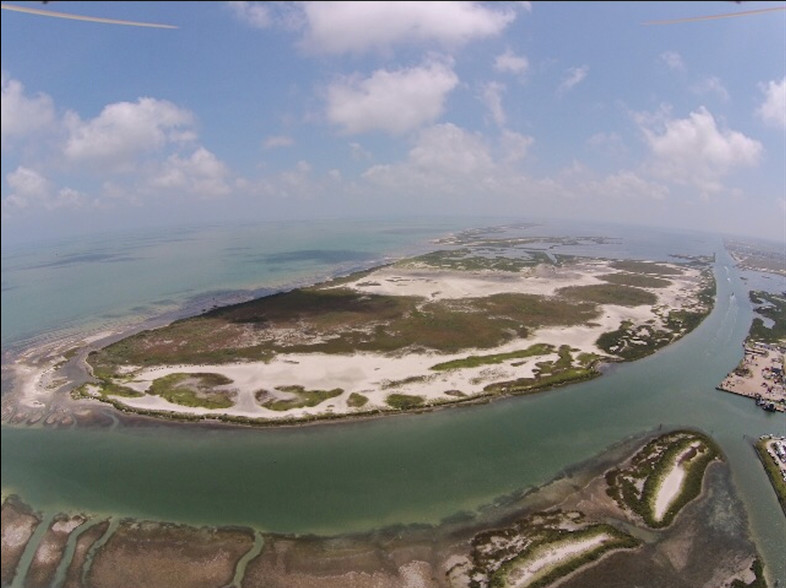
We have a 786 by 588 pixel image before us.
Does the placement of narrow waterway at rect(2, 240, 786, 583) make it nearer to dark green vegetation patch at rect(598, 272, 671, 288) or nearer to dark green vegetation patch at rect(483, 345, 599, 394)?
dark green vegetation patch at rect(483, 345, 599, 394)

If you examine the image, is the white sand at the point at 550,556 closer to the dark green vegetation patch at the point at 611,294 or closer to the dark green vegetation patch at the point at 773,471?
the dark green vegetation patch at the point at 773,471

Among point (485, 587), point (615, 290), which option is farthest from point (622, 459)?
point (615, 290)

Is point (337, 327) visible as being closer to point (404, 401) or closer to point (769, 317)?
point (404, 401)

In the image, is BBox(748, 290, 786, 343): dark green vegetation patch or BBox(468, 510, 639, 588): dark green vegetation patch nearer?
BBox(468, 510, 639, 588): dark green vegetation patch

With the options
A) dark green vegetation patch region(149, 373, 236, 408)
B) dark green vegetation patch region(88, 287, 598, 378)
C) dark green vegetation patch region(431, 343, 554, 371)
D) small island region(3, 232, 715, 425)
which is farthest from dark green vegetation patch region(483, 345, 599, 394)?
dark green vegetation patch region(149, 373, 236, 408)

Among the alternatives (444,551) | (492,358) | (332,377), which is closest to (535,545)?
(444,551)

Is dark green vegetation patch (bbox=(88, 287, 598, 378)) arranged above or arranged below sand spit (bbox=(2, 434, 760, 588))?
above
